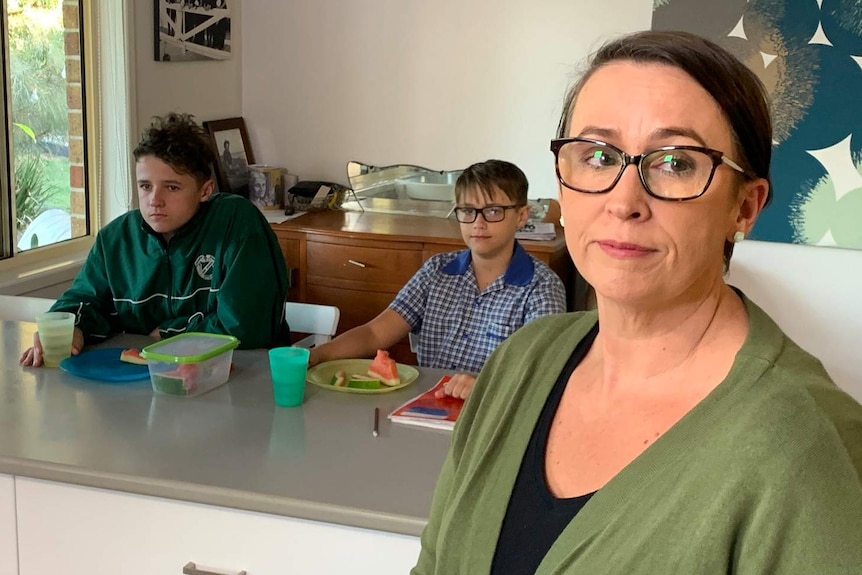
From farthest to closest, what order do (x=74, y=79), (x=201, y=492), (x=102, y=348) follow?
(x=74, y=79) → (x=102, y=348) → (x=201, y=492)

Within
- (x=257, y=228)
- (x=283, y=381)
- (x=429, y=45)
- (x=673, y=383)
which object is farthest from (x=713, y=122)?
(x=429, y=45)

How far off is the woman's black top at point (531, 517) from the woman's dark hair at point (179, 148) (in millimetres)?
1494

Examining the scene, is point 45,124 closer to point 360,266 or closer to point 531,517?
point 360,266

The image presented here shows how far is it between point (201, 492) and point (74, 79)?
2271 millimetres

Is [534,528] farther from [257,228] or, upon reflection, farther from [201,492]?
[257,228]

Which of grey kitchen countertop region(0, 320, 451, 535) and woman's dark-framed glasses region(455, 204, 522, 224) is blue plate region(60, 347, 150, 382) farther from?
woman's dark-framed glasses region(455, 204, 522, 224)

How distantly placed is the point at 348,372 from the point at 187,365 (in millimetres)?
364

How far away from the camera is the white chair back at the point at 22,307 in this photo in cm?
248

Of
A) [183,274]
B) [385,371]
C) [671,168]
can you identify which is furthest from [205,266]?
[671,168]

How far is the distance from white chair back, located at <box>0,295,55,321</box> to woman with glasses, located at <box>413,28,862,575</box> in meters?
1.73

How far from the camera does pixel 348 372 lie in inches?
79.6

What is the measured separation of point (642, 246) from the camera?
945mm

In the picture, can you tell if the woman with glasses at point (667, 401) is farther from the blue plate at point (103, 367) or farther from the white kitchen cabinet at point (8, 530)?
the blue plate at point (103, 367)

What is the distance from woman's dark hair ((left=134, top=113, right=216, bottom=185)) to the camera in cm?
229
